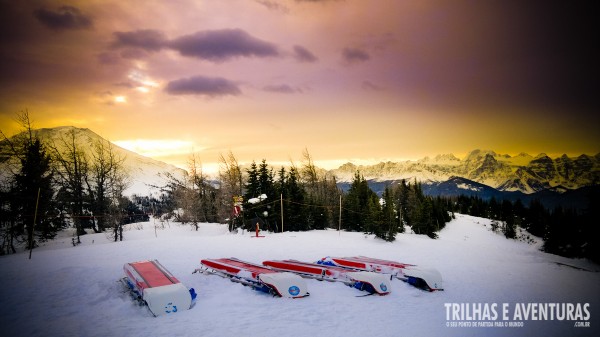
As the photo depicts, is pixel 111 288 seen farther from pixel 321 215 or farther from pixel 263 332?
pixel 321 215

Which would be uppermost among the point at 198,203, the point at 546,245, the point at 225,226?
the point at 198,203

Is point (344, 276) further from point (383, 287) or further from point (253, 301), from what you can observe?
point (253, 301)

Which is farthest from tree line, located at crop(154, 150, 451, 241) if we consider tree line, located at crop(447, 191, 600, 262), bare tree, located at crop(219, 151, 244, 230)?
tree line, located at crop(447, 191, 600, 262)

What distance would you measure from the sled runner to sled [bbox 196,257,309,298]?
227cm

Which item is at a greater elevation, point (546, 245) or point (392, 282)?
point (392, 282)

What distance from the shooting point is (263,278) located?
10.4 meters

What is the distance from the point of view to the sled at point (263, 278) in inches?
388

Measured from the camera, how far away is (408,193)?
246 ft

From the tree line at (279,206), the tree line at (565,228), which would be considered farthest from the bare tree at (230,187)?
the tree line at (565,228)

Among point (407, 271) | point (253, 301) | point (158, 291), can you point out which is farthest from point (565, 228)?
point (158, 291)

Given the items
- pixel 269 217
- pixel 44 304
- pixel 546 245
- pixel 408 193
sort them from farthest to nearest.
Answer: pixel 408 193, pixel 546 245, pixel 269 217, pixel 44 304

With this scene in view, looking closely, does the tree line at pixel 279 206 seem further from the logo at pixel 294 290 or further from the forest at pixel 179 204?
the logo at pixel 294 290

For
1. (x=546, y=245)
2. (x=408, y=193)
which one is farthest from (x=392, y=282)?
(x=408, y=193)

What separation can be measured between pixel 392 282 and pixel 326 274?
269 centimetres
